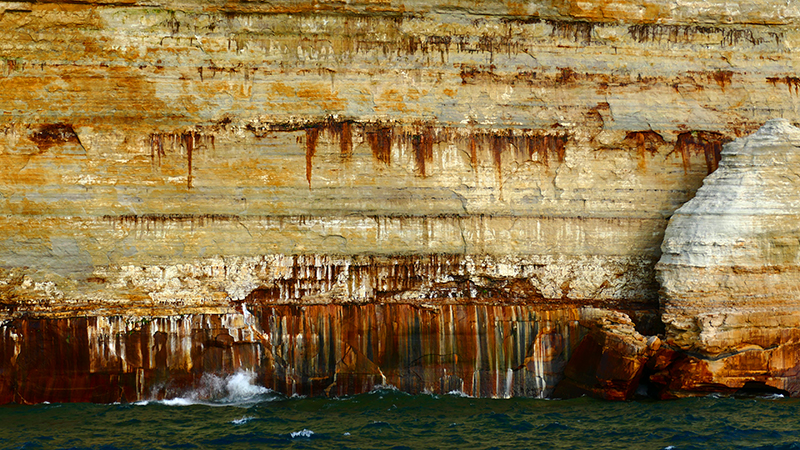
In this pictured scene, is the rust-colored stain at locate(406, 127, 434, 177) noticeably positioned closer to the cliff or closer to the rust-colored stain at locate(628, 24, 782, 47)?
the cliff

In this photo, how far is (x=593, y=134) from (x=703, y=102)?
2.06 metres

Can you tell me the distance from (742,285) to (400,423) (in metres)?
5.45

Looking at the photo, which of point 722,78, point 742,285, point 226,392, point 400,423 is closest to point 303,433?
point 400,423

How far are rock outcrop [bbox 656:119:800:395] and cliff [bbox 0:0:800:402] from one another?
0.86 meters

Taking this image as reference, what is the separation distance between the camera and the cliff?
39.7ft

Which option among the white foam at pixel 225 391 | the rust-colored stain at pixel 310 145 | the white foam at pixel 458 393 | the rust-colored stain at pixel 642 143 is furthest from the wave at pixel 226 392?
the rust-colored stain at pixel 642 143

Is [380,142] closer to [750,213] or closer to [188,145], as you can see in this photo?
[188,145]

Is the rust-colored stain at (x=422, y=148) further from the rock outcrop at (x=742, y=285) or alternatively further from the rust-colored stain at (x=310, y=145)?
the rock outcrop at (x=742, y=285)

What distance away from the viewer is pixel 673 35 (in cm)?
1363

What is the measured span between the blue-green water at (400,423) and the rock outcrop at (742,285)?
0.50 meters

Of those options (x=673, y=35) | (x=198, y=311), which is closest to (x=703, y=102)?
(x=673, y=35)

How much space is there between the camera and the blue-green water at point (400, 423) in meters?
10.1

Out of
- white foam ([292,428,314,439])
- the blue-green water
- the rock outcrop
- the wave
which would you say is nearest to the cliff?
the wave

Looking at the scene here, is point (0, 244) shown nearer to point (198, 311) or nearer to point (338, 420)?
point (198, 311)
